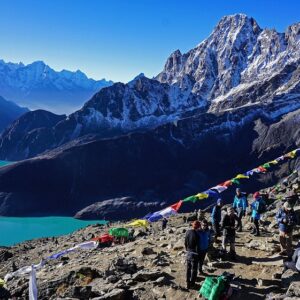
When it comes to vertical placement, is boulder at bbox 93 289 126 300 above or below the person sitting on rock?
below

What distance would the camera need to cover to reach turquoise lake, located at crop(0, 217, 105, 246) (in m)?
145

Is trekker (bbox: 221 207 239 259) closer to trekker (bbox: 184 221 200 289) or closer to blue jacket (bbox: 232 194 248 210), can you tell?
trekker (bbox: 184 221 200 289)

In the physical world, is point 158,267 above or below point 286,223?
below

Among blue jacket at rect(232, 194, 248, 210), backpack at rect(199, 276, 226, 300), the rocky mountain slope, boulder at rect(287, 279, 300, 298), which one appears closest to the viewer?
boulder at rect(287, 279, 300, 298)

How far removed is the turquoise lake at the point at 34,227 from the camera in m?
145

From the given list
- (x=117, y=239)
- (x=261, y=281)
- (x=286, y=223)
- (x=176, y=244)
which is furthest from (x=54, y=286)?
(x=117, y=239)

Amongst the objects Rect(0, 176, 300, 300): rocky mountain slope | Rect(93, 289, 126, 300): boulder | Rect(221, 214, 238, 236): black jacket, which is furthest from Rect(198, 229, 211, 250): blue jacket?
Rect(221, 214, 238, 236): black jacket

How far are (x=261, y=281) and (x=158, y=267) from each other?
17.3ft

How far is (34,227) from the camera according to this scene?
544ft

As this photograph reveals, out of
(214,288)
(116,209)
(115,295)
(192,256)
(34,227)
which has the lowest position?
(34,227)

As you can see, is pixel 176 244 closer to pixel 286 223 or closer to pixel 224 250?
pixel 224 250

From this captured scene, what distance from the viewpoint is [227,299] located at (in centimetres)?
1417

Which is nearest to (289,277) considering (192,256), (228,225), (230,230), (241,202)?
(192,256)

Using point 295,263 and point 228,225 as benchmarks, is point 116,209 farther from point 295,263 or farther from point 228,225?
point 295,263
